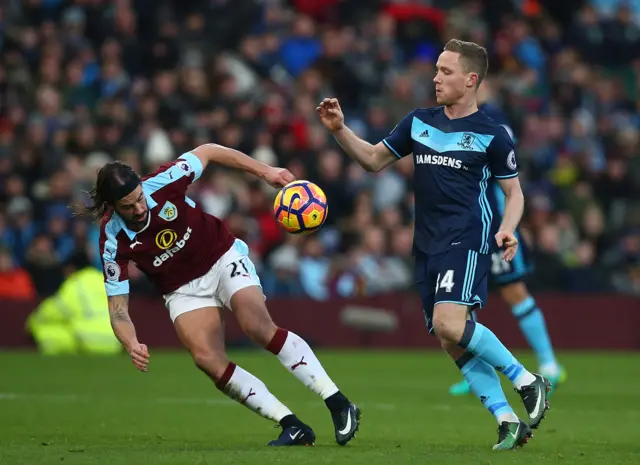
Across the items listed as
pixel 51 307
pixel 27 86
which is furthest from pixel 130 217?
pixel 27 86

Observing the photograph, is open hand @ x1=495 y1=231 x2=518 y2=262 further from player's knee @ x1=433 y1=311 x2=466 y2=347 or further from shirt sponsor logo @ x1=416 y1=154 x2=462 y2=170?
shirt sponsor logo @ x1=416 y1=154 x2=462 y2=170

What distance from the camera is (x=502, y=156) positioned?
26.1 feet

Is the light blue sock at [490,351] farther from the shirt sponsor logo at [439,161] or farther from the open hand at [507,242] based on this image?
the shirt sponsor logo at [439,161]

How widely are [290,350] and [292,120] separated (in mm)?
11668

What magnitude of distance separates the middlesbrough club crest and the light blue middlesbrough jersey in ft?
4.97

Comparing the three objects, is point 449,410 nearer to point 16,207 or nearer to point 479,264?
point 479,264

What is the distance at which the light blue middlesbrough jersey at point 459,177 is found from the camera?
7.96 m

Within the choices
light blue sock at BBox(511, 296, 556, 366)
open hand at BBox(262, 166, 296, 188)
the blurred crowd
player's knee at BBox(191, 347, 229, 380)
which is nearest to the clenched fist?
open hand at BBox(262, 166, 296, 188)

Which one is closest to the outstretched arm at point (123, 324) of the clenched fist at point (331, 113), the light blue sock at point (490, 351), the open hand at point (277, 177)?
the open hand at point (277, 177)

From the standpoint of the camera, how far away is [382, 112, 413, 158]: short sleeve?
828 cm

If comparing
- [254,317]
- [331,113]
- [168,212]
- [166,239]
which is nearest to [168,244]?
[166,239]

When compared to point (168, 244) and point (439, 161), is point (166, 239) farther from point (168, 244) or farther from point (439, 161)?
point (439, 161)

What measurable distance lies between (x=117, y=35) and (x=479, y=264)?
41.1 feet

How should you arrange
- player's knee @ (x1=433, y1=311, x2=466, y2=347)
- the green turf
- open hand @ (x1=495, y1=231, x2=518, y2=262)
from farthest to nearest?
player's knee @ (x1=433, y1=311, x2=466, y2=347) → open hand @ (x1=495, y1=231, x2=518, y2=262) → the green turf
